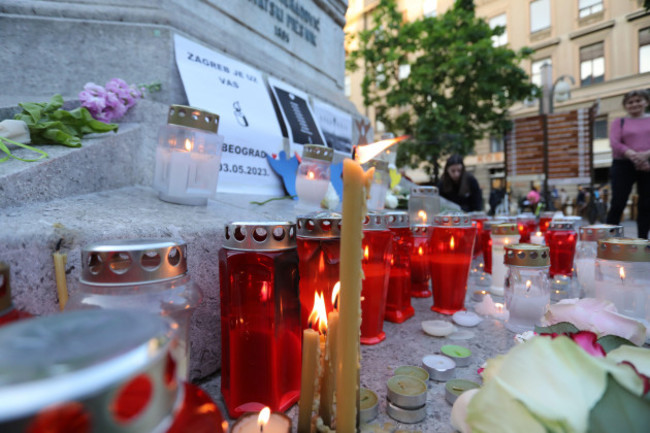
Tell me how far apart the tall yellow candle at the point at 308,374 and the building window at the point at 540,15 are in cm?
1826

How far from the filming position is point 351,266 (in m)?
0.50

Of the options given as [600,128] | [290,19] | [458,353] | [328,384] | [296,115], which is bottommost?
[458,353]

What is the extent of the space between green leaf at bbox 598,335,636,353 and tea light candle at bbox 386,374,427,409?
0.37 meters

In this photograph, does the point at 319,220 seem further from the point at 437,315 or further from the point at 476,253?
the point at 476,253

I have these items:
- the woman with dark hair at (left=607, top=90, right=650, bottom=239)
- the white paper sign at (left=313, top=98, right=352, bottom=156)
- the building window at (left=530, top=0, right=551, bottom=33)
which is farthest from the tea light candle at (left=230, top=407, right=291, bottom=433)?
the building window at (left=530, top=0, right=551, bottom=33)

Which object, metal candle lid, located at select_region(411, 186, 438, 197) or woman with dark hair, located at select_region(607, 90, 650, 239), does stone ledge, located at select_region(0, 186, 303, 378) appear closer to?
metal candle lid, located at select_region(411, 186, 438, 197)

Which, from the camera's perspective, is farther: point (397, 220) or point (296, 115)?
point (296, 115)

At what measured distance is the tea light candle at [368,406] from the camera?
2.48ft

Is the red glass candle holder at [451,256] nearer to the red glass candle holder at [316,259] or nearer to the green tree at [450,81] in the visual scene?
the red glass candle holder at [316,259]

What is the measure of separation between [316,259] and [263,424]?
0.39 meters

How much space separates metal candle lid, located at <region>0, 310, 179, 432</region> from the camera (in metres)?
0.21

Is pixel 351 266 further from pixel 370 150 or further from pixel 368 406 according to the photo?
pixel 368 406

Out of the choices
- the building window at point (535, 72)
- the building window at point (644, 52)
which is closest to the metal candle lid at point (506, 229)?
the building window at point (644, 52)

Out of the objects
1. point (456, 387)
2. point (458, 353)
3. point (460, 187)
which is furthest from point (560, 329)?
point (460, 187)
